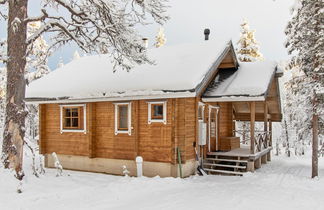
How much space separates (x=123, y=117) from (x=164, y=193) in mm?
4882

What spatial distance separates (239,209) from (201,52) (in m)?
8.56

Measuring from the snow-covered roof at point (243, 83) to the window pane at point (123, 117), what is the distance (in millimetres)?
3608

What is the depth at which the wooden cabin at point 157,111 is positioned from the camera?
12555mm

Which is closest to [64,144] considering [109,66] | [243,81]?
[109,66]

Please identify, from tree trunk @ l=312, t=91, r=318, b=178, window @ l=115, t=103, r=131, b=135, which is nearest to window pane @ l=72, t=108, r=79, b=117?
window @ l=115, t=103, r=131, b=135

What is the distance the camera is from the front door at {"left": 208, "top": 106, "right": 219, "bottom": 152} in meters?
15.2

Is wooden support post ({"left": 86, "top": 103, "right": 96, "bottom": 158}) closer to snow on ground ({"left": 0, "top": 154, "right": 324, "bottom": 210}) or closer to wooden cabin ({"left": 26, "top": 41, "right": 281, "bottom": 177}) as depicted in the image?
wooden cabin ({"left": 26, "top": 41, "right": 281, "bottom": 177})

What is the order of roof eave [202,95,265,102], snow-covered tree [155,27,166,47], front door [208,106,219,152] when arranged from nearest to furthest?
roof eave [202,95,265,102] → front door [208,106,219,152] → snow-covered tree [155,27,166,47]

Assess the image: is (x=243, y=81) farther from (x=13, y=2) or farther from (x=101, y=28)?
(x=13, y=2)

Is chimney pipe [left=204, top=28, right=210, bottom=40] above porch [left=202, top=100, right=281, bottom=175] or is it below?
above

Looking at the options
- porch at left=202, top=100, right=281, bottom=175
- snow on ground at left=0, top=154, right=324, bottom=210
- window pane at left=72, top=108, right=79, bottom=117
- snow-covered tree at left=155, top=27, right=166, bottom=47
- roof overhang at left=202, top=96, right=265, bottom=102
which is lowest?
snow on ground at left=0, top=154, right=324, bottom=210

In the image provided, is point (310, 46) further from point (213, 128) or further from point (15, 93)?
point (15, 93)

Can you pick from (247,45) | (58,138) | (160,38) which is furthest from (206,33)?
(160,38)

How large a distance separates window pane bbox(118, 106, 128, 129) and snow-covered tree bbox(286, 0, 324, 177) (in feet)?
25.4
